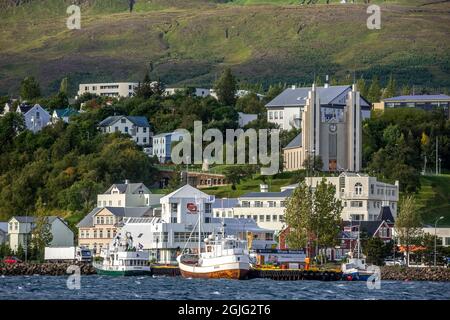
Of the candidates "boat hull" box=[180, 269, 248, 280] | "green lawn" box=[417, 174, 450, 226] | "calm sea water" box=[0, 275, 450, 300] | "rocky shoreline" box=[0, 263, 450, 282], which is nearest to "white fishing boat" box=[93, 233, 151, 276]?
"rocky shoreline" box=[0, 263, 450, 282]

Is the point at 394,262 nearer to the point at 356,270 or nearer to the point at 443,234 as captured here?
the point at 443,234

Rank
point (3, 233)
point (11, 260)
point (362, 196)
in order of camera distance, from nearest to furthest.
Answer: point (11, 260), point (362, 196), point (3, 233)

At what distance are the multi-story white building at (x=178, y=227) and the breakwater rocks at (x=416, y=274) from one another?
→ 61.8 ft

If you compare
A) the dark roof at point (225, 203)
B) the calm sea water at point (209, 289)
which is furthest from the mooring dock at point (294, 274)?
the dark roof at point (225, 203)

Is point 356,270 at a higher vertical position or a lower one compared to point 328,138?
lower

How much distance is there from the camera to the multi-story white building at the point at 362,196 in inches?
6260

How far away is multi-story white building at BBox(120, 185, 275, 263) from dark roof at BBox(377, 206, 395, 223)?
14.5m

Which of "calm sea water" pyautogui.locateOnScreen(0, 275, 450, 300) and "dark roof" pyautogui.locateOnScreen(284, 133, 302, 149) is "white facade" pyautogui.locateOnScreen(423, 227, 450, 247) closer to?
"calm sea water" pyautogui.locateOnScreen(0, 275, 450, 300)

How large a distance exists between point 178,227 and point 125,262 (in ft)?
40.0

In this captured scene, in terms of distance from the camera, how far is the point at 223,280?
385 feet

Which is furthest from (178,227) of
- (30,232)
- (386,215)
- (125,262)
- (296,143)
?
(296,143)

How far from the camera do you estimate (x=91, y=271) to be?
439 ft

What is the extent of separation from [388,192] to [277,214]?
43.7ft

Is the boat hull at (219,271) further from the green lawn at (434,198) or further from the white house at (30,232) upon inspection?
the green lawn at (434,198)
